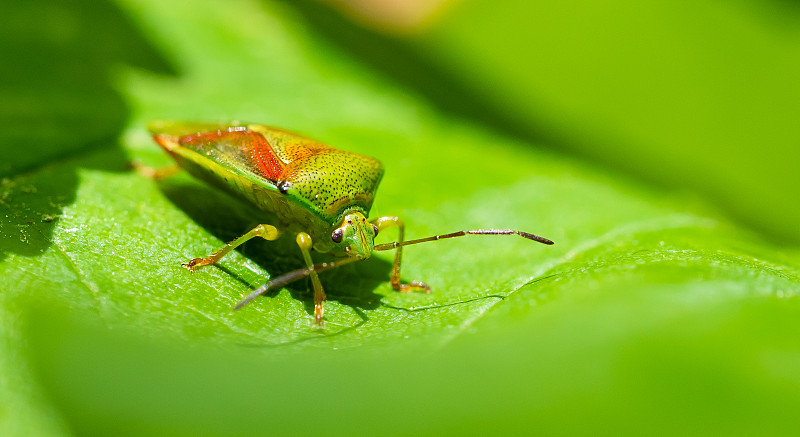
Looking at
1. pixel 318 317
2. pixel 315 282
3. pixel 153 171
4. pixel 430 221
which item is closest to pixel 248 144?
pixel 153 171

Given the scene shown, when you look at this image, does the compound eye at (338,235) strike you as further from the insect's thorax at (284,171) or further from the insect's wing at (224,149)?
the insect's wing at (224,149)

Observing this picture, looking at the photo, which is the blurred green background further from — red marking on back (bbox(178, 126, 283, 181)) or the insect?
red marking on back (bbox(178, 126, 283, 181))

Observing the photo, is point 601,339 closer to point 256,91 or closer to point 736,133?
point 256,91

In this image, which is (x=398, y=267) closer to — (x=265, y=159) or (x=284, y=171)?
(x=284, y=171)

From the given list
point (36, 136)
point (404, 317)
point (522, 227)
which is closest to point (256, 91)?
point (36, 136)

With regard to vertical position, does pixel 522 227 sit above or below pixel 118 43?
below

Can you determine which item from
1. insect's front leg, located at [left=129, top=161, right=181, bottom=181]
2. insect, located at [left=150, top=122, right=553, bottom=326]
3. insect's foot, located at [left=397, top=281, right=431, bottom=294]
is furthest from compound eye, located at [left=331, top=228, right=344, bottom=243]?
insect's front leg, located at [left=129, top=161, right=181, bottom=181]
